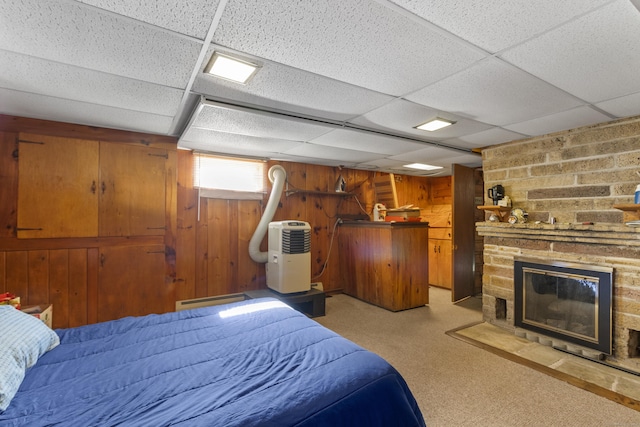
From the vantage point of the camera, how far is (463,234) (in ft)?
14.3

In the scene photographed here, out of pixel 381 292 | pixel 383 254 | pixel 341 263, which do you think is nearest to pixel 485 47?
pixel 383 254

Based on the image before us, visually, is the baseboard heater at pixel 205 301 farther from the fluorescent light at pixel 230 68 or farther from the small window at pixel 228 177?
the fluorescent light at pixel 230 68

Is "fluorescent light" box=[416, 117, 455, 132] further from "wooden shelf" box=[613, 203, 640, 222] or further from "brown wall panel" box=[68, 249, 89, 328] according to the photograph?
"brown wall panel" box=[68, 249, 89, 328]

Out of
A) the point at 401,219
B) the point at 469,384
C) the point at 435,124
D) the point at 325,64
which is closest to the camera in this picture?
the point at 325,64

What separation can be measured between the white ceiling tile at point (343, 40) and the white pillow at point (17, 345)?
1.62 metres

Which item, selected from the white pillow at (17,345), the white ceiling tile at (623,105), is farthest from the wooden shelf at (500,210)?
the white pillow at (17,345)

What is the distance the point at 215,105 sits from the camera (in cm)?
222

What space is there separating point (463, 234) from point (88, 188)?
4.50 meters

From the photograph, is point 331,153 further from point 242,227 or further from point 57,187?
point 57,187

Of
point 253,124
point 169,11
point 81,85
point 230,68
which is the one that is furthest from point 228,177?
point 169,11

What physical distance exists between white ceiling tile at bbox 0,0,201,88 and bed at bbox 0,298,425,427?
52.8 inches

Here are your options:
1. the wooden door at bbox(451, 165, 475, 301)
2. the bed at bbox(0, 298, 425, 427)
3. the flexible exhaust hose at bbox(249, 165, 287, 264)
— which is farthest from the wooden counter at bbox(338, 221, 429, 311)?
the bed at bbox(0, 298, 425, 427)

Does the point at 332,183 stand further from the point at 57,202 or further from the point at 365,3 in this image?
the point at 365,3

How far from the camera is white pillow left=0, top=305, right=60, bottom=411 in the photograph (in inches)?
44.8
